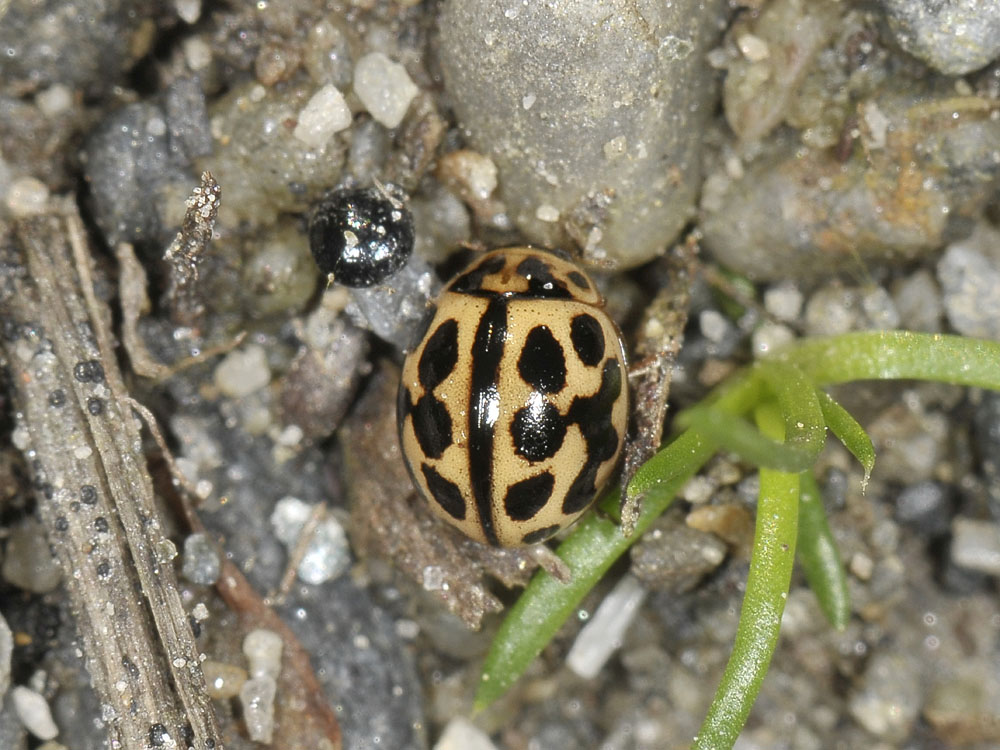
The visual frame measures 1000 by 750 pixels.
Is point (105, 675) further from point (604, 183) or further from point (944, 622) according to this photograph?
point (944, 622)

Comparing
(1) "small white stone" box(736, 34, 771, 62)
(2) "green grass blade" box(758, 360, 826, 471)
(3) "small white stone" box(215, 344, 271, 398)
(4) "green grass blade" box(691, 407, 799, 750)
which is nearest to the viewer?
(2) "green grass blade" box(758, 360, 826, 471)

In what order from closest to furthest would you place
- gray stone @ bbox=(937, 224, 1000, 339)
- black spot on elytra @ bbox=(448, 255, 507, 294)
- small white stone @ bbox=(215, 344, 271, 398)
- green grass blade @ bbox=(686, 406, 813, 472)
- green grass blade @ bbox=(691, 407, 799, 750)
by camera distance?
green grass blade @ bbox=(686, 406, 813, 472) < green grass blade @ bbox=(691, 407, 799, 750) < black spot on elytra @ bbox=(448, 255, 507, 294) < gray stone @ bbox=(937, 224, 1000, 339) < small white stone @ bbox=(215, 344, 271, 398)

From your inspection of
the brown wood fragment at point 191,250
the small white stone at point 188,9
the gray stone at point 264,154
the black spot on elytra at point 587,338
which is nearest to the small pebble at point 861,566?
the black spot on elytra at point 587,338

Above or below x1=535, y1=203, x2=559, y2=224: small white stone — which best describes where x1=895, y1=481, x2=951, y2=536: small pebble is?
below

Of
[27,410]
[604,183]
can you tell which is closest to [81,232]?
[27,410]

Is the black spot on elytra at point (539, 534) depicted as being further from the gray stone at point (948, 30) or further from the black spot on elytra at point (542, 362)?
the gray stone at point (948, 30)

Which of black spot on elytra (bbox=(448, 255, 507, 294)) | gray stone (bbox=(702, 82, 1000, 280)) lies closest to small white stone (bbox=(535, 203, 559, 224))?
black spot on elytra (bbox=(448, 255, 507, 294))

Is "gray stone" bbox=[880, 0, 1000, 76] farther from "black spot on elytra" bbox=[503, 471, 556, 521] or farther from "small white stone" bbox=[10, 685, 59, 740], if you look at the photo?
"small white stone" bbox=[10, 685, 59, 740]
